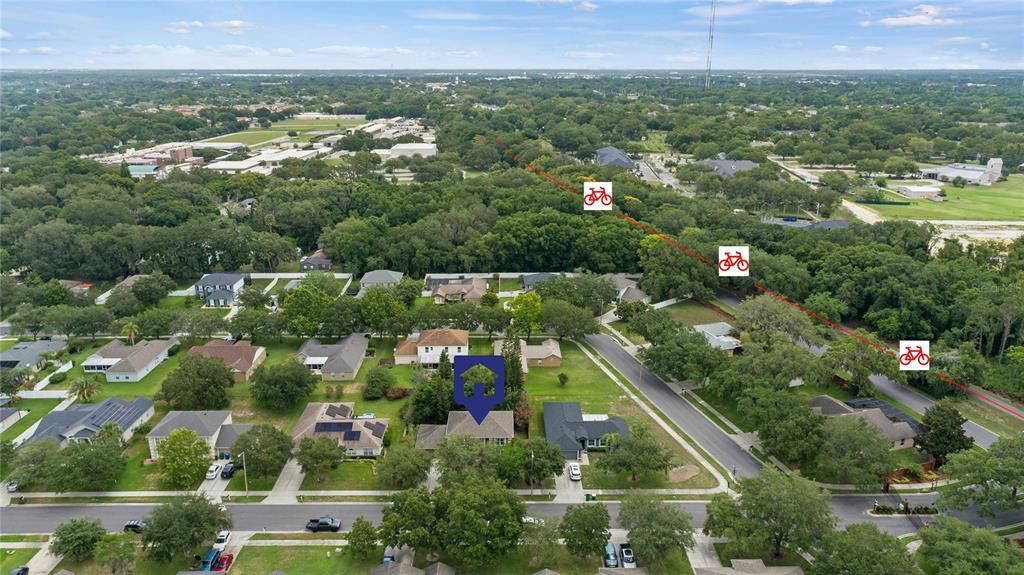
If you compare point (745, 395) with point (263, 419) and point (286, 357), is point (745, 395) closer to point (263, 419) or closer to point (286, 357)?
point (263, 419)

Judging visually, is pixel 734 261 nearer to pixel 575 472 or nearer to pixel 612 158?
pixel 575 472

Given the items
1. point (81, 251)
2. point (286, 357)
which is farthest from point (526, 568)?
point (81, 251)

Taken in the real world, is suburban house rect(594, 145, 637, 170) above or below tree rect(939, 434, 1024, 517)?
above

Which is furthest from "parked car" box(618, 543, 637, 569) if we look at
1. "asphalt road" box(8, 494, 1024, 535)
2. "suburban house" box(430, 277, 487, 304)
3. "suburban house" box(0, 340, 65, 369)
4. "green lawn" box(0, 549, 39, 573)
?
"suburban house" box(0, 340, 65, 369)

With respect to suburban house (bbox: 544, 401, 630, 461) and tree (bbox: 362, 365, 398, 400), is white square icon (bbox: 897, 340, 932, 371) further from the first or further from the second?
tree (bbox: 362, 365, 398, 400)

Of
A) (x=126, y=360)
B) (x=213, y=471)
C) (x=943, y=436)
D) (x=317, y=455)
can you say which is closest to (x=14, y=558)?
(x=213, y=471)

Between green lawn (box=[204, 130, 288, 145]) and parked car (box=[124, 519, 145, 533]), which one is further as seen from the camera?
green lawn (box=[204, 130, 288, 145])
